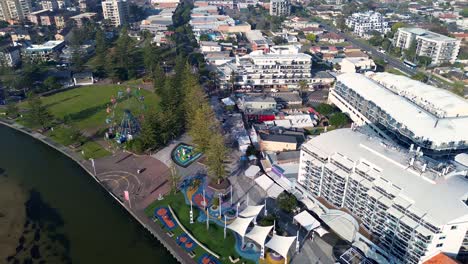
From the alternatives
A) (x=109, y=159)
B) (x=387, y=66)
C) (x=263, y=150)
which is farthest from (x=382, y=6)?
(x=109, y=159)

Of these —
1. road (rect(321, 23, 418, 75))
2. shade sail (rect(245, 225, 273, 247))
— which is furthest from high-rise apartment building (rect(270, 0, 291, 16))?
shade sail (rect(245, 225, 273, 247))

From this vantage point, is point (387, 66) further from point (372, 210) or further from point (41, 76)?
point (41, 76)

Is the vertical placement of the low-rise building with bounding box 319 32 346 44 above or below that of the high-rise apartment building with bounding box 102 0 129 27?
below

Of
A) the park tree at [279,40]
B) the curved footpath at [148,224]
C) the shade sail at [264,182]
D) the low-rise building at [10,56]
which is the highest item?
the low-rise building at [10,56]

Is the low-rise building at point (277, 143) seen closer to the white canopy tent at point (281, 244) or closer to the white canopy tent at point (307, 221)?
the white canopy tent at point (307, 221)

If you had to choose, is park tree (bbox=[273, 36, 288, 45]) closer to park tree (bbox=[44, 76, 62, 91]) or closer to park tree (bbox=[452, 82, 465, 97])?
park tree (bbox=[452, 82, 465, 97])

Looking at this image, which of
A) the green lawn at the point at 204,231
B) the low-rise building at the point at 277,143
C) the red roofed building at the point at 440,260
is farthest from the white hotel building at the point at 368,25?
the red roofed building at the point at 440,260
